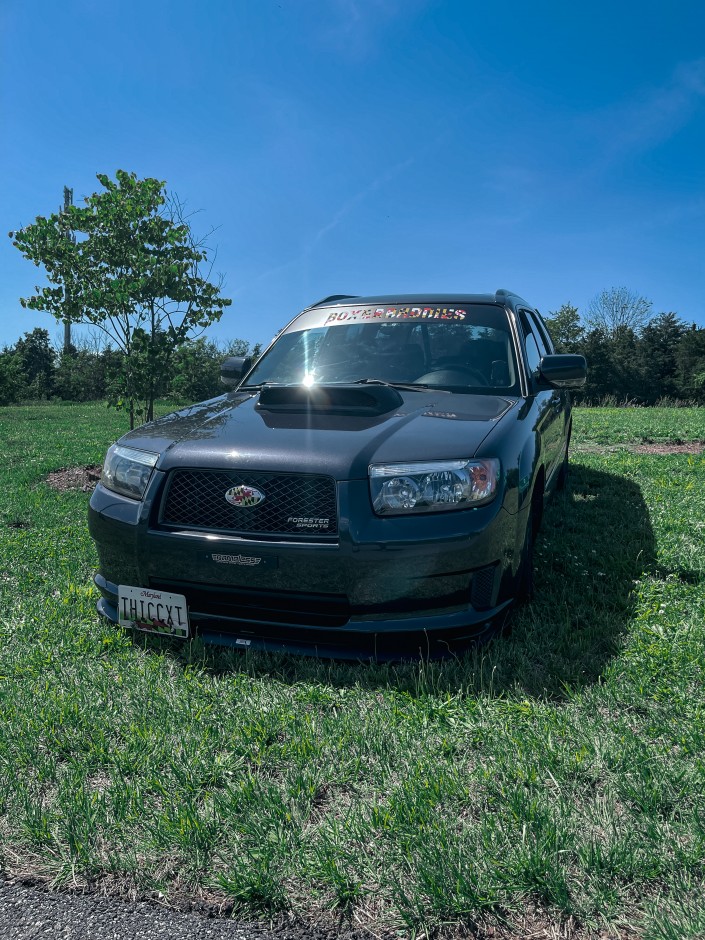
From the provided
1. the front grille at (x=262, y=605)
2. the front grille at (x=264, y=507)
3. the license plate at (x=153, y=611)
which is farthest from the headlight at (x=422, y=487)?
the license plate at (x=153, y=611)

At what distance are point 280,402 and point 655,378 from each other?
60.7m

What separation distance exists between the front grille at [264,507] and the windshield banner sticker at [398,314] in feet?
6.45

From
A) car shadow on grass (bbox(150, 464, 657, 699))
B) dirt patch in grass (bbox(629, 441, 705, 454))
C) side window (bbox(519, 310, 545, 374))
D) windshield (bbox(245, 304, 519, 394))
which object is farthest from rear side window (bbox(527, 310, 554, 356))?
dirt patch in grass (bbox(629, 441, 705, 454))

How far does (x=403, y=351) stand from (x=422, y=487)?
1.69m

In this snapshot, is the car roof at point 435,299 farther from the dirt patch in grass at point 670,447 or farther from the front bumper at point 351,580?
the dirt patch in grass at point 670,447

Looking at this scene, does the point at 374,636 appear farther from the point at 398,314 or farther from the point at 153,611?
the point at 398,314

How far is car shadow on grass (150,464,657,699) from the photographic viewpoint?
2818 millimetres

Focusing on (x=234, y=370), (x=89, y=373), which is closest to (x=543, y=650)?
(x=234, y=370)

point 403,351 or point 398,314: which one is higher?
point 398,314

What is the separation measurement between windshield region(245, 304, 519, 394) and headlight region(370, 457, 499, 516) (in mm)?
1193

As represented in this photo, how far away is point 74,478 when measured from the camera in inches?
314

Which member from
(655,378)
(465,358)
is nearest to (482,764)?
(465,358)

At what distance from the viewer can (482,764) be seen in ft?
7.38

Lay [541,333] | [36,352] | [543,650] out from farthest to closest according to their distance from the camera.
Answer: [36,352]
[541,333]
[543,650]
